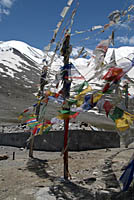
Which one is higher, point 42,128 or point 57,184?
point 42,128

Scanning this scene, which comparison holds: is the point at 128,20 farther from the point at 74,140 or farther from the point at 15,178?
the point at 74,140

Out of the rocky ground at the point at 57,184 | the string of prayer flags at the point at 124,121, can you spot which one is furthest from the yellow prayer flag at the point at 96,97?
the rocky ground at the point at 57,184

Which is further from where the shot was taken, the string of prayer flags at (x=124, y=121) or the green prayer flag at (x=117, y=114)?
the green prayer flag at (x=117, y=114)

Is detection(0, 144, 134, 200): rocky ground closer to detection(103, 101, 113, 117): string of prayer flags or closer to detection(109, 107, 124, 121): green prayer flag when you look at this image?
detection(109, 107, 124, 121): green prayer flag

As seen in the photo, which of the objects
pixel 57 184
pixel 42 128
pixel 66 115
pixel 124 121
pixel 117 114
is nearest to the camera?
pixel 124 121

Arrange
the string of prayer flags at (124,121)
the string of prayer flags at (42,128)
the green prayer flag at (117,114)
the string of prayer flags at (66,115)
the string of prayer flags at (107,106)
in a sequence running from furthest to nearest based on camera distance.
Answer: the string of prayer flags at (42,128), the string of prayer flags at (66,115), the green prayer flag at (117,114), the string of prayer flags at (107,106), the string of prayer flags at (124,121)

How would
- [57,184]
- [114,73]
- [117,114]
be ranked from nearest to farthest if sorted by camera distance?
1. [114,73]
2. [117,114]
3. [57,184]

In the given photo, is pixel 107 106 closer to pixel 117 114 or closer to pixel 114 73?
pixel 117 114

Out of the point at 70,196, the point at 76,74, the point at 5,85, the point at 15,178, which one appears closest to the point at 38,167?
the point at 15,178

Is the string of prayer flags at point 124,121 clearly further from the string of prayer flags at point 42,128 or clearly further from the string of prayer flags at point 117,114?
the string of prayer flags at point 42,128

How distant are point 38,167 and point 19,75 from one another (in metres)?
105

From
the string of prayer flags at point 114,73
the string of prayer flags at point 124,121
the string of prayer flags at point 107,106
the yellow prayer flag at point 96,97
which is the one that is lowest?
the string of prayer flags at point 124,121

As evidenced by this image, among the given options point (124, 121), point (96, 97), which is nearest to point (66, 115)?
point (96, 97)

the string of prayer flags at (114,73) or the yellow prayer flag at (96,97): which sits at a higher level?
the string of prayer flags at (114,73)
